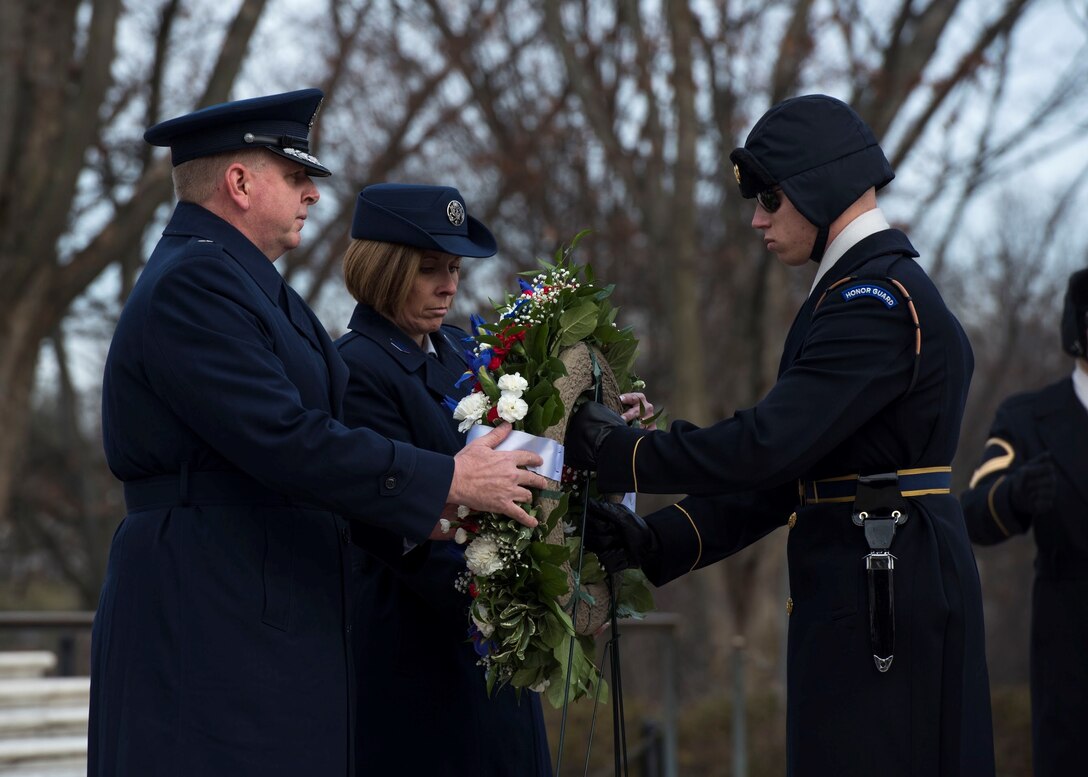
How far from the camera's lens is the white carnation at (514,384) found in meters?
3.52

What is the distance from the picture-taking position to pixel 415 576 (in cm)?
379

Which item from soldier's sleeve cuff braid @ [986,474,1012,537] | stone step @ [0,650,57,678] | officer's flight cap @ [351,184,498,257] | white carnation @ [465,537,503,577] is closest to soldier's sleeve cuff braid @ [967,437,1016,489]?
soldier's sleeve cuff braid @ [986,474,1012,537]

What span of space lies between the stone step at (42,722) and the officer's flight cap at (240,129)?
406cm

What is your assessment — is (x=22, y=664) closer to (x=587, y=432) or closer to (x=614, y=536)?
(x=614, y=536)

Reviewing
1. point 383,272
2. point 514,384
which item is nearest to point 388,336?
point 383,272

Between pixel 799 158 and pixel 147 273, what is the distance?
1.62 meters

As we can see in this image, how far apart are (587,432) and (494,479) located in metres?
0.38

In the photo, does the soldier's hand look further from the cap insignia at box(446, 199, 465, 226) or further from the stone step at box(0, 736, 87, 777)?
the stone step at box(0, 736, 87, 777)

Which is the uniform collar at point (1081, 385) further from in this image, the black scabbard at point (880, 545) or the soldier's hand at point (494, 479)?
the soldier's hand at point (494, 479)

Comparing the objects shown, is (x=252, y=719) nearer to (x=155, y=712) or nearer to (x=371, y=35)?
(x=155, y=712)

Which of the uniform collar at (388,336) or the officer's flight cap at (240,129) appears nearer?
the officer's flight cap at (240,129)

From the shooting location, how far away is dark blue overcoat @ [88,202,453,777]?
304cm

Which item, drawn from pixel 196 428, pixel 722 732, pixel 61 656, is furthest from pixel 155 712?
pixel 722 732

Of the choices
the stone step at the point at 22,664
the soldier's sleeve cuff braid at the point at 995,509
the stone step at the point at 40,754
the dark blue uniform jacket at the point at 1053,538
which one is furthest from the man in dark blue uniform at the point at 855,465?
the stone step at the point at 22,664
